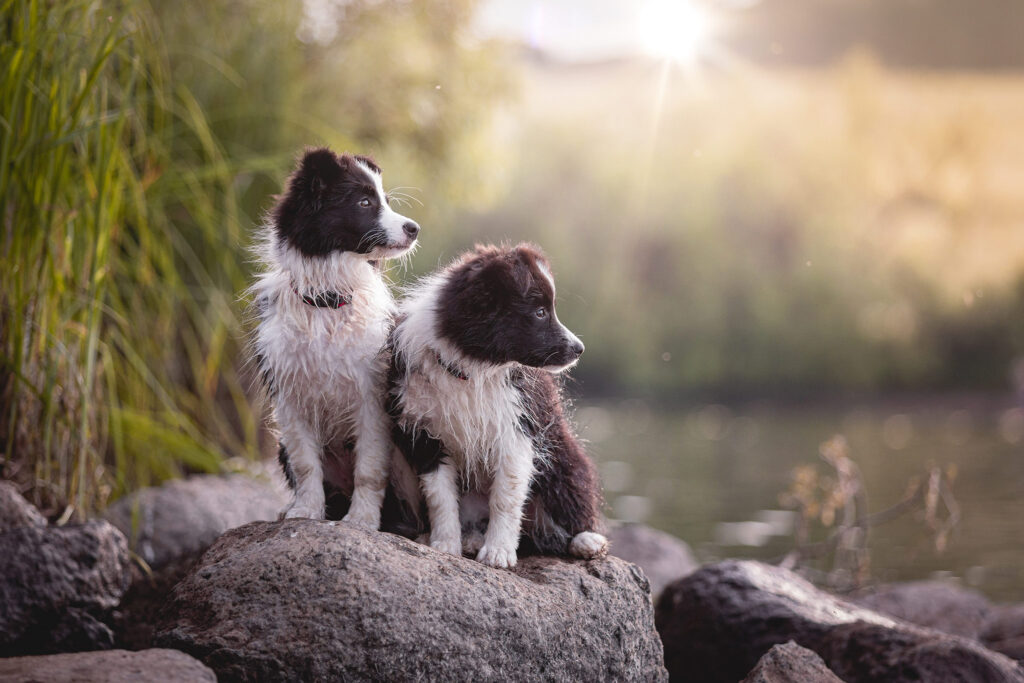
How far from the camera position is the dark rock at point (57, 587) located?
3867 mm

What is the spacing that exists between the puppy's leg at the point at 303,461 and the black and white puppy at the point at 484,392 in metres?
0.30

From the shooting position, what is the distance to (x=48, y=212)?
461 centimetres

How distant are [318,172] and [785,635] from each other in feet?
9.26

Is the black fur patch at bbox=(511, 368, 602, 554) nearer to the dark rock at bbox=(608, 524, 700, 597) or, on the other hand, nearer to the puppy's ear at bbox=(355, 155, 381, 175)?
the puppy's ear at bbox=(355, 155, 381, 175)

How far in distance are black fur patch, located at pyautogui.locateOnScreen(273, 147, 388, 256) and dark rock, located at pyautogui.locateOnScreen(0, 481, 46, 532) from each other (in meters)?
1.76

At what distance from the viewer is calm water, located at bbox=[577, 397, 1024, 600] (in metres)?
9.41

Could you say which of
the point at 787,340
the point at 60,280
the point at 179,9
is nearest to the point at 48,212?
the point at 60,280

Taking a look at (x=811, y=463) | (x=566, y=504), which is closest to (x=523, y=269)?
(x=566, y=504)

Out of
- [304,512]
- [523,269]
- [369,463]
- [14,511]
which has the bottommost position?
[14,511]

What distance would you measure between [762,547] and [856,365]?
13.9m

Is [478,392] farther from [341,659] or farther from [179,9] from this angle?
[179,9]

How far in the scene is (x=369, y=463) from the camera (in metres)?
3.43

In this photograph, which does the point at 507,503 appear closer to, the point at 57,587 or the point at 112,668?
the point at 112,668

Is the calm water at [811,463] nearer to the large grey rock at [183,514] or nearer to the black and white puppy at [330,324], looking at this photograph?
the black and white puppy at [330,324]
